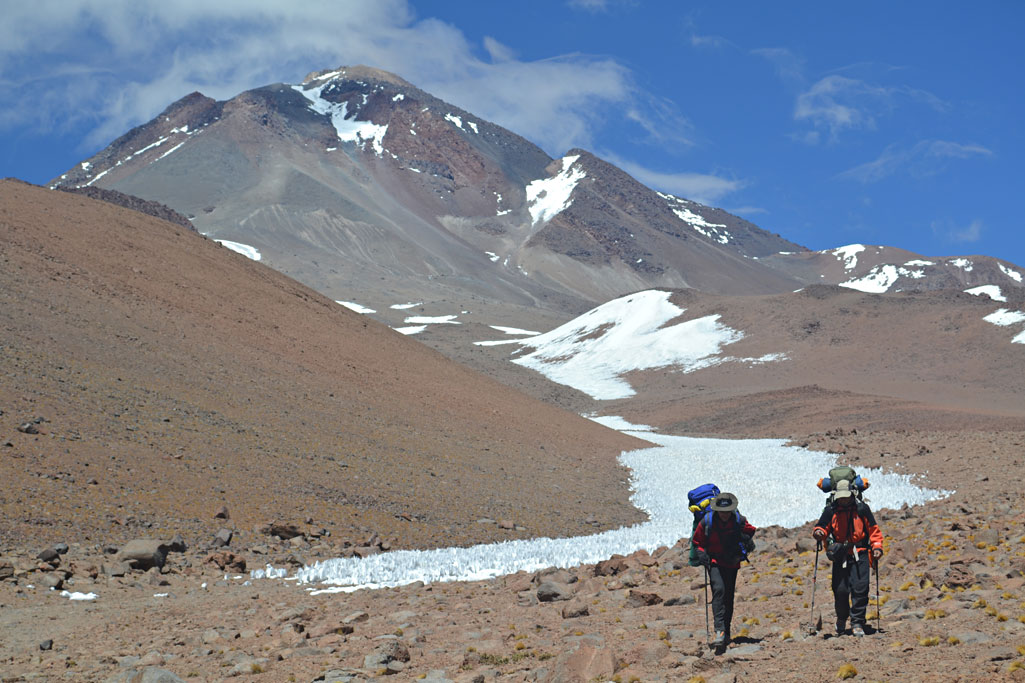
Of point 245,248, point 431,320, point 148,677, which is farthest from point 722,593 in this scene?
point 245,248

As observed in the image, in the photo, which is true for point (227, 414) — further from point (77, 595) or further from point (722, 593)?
point (722, 593)

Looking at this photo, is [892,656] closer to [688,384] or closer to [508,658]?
[508,658]

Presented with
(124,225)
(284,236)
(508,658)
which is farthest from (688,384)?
(284,236)

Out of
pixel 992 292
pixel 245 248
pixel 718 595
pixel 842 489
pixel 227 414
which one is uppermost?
pixel 245 248

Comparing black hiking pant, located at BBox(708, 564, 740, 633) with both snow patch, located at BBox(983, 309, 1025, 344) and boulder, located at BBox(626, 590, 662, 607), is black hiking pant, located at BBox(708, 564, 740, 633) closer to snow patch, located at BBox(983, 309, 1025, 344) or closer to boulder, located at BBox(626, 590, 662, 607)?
boulder, located at BBox(626, 590, 662, 607)

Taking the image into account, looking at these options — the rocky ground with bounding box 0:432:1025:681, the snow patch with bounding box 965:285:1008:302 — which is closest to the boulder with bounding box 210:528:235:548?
the rocky ground with bounding box 0:432:1025:681

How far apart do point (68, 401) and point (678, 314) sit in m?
82.0

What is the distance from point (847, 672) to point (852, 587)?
7.86 feet

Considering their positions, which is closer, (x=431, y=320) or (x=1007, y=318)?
(x=1007, y=318)

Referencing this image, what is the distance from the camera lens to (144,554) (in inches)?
555

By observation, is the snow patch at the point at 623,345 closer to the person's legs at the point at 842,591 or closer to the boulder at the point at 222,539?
the boulder at the point at 222,539

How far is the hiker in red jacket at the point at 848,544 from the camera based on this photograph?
8.49 metres

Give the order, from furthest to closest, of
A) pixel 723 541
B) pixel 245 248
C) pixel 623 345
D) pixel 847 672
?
pixel 245 248 → pixel 623 345 → pixel 723 541 → pixel 847 672

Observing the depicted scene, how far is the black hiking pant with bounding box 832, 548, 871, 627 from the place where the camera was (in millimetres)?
8337
